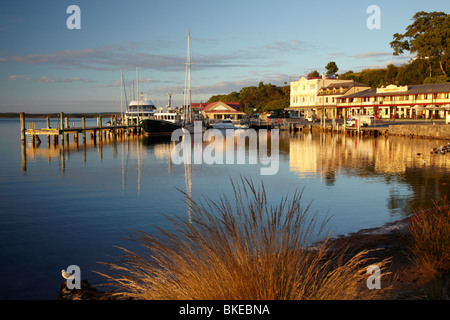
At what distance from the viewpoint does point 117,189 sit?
841 inches

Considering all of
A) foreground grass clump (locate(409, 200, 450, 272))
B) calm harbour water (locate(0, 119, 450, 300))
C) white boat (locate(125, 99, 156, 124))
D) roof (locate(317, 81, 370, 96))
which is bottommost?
calm harbour water (locate(0, 119, 450, 300))

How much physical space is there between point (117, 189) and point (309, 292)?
1765 cm

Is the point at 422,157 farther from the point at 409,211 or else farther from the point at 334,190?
the point at 409,211

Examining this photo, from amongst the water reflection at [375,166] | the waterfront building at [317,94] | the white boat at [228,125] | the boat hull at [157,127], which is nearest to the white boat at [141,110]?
the boat hull at [157,127]

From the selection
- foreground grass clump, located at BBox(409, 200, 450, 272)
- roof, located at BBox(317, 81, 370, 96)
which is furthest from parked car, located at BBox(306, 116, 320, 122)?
foreground grass clump, located at BBox(409, 200, 450, 272)

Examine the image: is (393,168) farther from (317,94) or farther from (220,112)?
Answer: (220,112)

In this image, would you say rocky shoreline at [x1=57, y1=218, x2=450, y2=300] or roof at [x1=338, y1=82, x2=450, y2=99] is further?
roof at [x1=338, y1=82, x2=450, y2=99]

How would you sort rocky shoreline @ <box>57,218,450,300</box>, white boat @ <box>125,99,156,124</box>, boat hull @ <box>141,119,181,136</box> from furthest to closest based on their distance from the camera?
white boat @ <box>125,99,156,124</box> < boat hull @ <box>141,119,181,136</box> < rocky shoreline @ <box>57,218,450,300</box>

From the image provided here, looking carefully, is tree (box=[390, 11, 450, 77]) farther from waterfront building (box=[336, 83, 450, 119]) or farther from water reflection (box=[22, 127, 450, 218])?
water reflection (box=[22, 127, 450, 218])

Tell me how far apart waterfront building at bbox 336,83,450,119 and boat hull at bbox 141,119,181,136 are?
30589 mm

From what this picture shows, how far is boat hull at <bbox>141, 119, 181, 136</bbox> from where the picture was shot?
6639 cm

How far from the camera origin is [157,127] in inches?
2662
